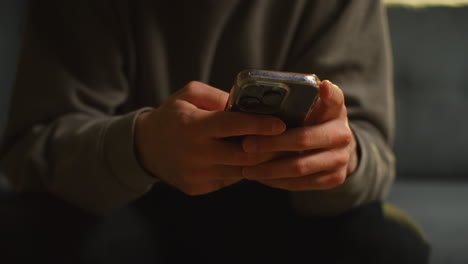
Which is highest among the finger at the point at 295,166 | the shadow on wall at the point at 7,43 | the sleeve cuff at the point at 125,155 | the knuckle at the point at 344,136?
the knuckle at the point at 344,136

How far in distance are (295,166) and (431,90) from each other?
73 centimetres

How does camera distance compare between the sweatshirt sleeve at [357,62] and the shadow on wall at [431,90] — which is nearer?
the sweatshirt sleeve at [357,62]

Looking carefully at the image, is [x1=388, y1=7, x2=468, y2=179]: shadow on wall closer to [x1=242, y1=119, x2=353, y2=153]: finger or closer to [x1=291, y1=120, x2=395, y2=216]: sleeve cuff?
[x1=291, y1=120, x2=395, y2=216]: sleeve cuff

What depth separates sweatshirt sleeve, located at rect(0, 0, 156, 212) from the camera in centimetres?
47

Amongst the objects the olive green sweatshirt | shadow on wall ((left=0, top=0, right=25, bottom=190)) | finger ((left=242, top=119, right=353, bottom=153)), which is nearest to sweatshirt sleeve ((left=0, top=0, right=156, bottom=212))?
the olive green sweatshirt

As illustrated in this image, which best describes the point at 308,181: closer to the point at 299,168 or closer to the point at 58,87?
the point at 299,168

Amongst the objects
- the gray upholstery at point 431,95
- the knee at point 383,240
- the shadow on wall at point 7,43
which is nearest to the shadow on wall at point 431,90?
the gray upholstery at point 431,95

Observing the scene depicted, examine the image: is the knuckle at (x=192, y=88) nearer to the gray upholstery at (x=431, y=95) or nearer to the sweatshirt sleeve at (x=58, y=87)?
the sweatshirt sleeve at (x=58, y=87)

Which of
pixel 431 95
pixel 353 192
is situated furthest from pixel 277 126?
pixel 431 95

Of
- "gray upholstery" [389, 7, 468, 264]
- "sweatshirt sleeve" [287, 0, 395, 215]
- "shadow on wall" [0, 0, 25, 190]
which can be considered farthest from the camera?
"shadow on wall" [0, 0, 25, 190]

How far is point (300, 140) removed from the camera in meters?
0.33

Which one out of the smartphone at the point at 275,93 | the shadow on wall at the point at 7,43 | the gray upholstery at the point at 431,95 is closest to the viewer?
the smartphone at the point at 275,93

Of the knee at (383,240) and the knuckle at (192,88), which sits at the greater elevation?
the knuckle at (192,88)

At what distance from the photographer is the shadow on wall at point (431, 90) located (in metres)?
0.92
